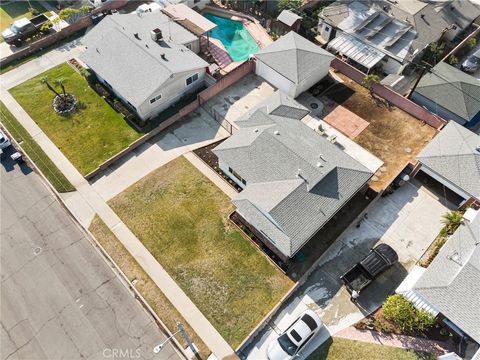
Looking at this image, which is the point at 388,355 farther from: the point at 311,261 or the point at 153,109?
the point at 153,109

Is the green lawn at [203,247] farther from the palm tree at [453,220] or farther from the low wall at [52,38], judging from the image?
A: the low wall at [52,38]

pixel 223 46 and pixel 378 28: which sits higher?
pixel 378 28

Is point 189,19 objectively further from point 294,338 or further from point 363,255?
point 294,338

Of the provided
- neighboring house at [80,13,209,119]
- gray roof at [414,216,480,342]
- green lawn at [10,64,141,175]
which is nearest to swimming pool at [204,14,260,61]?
neighboring house at [80,13,209,119]

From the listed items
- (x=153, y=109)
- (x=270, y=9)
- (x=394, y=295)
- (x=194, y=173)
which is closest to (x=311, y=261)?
(x=394, y=295)

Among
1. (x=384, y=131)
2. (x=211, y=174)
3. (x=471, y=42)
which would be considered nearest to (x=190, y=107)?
(x=211, y=174)
